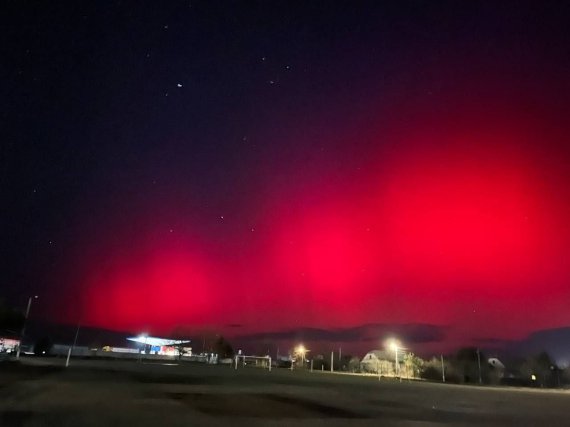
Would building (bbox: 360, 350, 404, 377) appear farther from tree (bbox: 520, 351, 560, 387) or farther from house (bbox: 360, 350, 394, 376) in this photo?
tree (bbox: 520, 351, 560, 387)

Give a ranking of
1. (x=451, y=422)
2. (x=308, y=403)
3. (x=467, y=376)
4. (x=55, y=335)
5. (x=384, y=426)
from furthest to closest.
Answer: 1. (x=55, y=335)
2. (x=467, y=376)
3. (x=308, y=403)
4. (x=451, y=422)
5. (x=384, y=426)

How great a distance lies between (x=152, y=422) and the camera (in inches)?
417

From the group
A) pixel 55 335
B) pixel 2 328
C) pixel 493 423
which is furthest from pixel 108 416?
pixel 55 335

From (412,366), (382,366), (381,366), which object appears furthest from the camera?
(382,366)

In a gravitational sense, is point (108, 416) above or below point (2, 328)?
below

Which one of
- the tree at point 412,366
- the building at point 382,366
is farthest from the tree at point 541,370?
the building at point 382,366

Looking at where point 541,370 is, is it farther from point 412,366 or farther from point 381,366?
point 381,366

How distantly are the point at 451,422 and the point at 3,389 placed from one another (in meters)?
14.0

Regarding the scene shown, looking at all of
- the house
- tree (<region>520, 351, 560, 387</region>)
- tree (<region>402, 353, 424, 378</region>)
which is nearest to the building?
the house

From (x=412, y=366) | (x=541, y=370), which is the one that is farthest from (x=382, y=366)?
(x=541, y=370)

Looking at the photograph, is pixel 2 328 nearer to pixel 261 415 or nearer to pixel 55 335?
pixel 261 415

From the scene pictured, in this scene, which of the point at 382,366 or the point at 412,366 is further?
the point at 382,366

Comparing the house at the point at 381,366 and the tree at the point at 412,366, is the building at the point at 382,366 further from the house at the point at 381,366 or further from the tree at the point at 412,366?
the tree at the point at 412,366

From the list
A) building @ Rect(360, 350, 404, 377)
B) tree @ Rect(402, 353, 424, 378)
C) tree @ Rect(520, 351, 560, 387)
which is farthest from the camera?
building @ Rect(360, 350, 404, 377)
